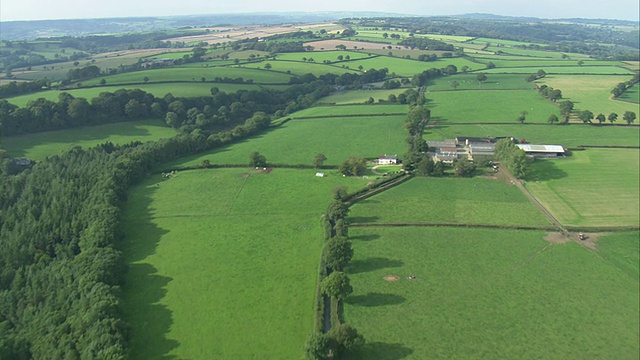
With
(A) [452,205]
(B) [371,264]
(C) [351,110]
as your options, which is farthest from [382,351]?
(C) [351,110]

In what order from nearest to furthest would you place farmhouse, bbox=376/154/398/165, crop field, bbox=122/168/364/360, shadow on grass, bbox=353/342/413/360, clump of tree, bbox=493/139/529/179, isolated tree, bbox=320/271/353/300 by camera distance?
1. shadow on grass, bbox=353/342/413/360
2. crop field, bbox=122/168/364/360
3. isolated tree, bbox=320/271/353/300
4. clump of tree, bbox=493/139/529/179
5. farmhouse, bbox=376/154/398/165

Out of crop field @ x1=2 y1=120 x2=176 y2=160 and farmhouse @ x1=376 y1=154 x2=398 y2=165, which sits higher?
crop field @ x1=2 y1=120 x2=176 y2=160

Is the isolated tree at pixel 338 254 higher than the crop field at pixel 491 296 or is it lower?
higher

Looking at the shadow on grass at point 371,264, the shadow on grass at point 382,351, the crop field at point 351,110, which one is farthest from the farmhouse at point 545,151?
the shadow on grass at point 382,351

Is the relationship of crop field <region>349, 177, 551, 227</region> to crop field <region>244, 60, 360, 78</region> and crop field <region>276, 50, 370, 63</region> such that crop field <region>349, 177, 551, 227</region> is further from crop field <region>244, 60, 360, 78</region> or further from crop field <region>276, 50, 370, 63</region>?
crop field <region>276, 50, 370, 63</region>

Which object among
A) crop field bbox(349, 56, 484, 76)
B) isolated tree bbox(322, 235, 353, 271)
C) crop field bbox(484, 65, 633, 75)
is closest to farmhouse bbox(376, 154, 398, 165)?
isolated tree bbox(322, 235, 353, 271)

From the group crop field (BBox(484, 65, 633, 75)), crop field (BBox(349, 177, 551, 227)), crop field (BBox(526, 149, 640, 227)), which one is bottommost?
crop field (BBox(349, 177, 551, 227))

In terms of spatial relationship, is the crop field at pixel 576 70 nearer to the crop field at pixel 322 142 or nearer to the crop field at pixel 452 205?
the crop field at pixel 322 142
